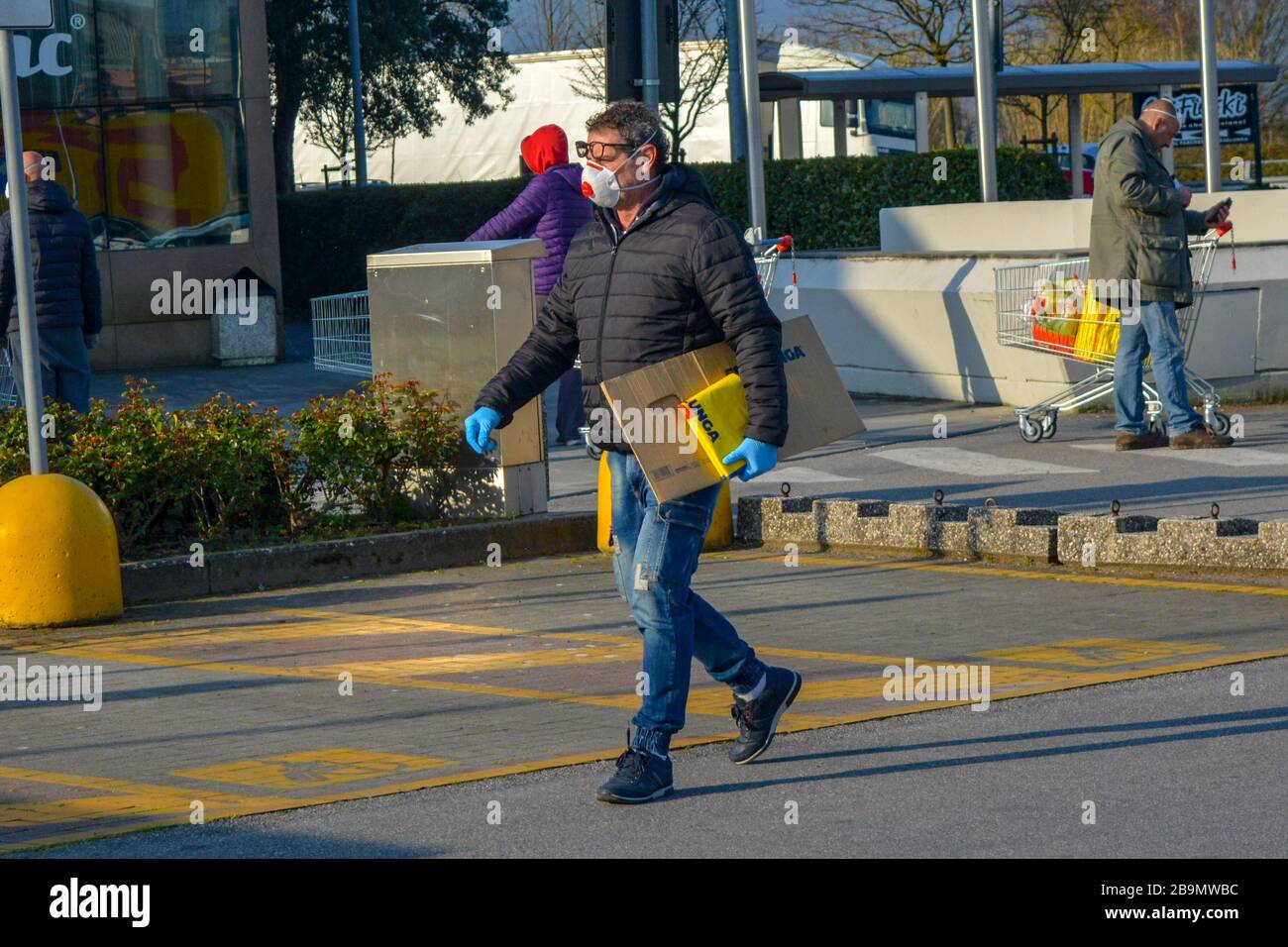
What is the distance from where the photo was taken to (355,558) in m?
9.98

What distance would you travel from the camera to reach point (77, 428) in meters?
10.2

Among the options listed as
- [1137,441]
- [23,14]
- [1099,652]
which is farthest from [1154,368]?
[23,14]

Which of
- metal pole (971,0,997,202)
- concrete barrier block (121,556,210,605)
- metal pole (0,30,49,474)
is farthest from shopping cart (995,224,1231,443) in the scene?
metal pole (0,30,49,474)

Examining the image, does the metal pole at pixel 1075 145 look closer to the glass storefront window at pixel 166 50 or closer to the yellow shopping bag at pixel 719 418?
the glass storefront window at pixel 166 50

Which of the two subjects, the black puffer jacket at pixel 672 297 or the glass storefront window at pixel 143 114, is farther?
the glass storefront window at pixel 143 114

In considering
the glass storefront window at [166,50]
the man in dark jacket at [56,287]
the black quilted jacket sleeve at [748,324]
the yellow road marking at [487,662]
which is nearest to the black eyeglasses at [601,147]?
the black quilted jacket sleeve at [748,324]

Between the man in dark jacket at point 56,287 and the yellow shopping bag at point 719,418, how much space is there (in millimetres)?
7566

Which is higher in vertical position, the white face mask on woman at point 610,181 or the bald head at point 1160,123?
the bald head at point 1160,123

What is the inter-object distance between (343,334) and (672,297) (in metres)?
8.02

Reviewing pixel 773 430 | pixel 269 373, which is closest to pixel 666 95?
pixel 773 430

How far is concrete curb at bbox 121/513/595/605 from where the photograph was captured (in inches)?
374

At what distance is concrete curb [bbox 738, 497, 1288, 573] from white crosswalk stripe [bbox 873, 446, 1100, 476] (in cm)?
226

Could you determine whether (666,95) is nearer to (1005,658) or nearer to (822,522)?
(822,522)

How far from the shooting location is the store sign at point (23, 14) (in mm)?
8336
